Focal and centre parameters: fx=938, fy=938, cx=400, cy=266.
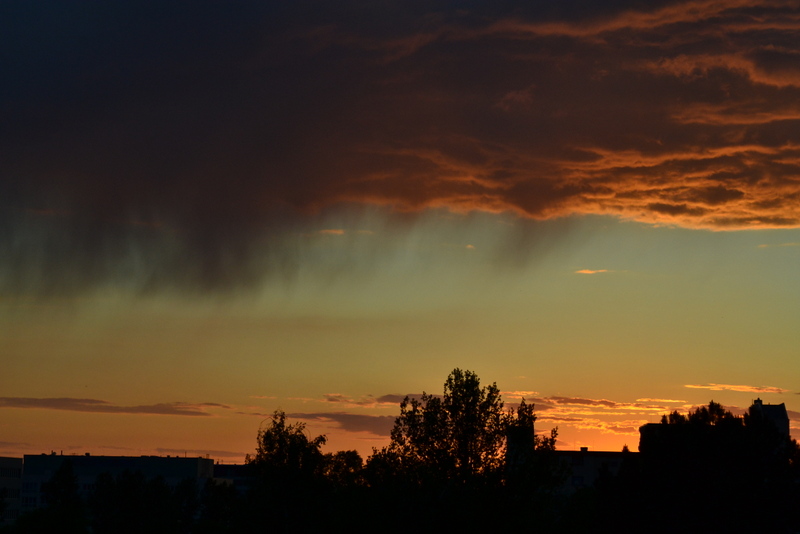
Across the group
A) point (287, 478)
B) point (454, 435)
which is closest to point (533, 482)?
point (454, 435)

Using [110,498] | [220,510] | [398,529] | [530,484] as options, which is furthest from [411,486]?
[110,498]

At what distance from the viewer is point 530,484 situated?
75.6 metres

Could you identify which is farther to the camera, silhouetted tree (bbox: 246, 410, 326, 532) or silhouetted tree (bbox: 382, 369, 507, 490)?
silhouetted tree (bbox: 246, 410, 326, 532)

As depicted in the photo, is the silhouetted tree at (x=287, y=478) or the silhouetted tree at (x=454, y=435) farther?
the silhouetted tree at (x=287, y=478)

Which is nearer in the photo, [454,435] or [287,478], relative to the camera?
[454,435]

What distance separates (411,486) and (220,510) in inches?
4894

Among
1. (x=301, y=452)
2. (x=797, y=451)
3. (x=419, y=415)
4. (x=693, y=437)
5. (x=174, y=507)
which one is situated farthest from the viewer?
(x=174, y=507)

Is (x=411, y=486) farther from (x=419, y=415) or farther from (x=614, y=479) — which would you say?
(x=614, y=479)

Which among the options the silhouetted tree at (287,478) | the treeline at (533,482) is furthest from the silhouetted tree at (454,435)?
the silhouetted tree at (287,478)

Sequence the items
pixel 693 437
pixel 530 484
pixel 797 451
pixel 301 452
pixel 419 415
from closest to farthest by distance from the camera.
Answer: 1. pixel 530 484
2. pixel 419 415
3. pixel 693 437
4. pixel 797 451
5. pixel 301 452

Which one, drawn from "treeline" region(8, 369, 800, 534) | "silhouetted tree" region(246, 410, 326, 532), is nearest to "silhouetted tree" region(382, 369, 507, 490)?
"treeline" region(8, 369, 800, 534)

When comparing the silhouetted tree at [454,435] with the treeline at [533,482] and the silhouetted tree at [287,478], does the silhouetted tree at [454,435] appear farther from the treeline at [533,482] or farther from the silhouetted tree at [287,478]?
the silhouetted tree at [287,478]

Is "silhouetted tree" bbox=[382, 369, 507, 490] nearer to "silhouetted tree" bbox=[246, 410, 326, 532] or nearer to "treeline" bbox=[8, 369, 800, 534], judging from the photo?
"treeline" bbox=[8, 369, 800, 534]

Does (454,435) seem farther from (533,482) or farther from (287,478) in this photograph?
(287,478)
